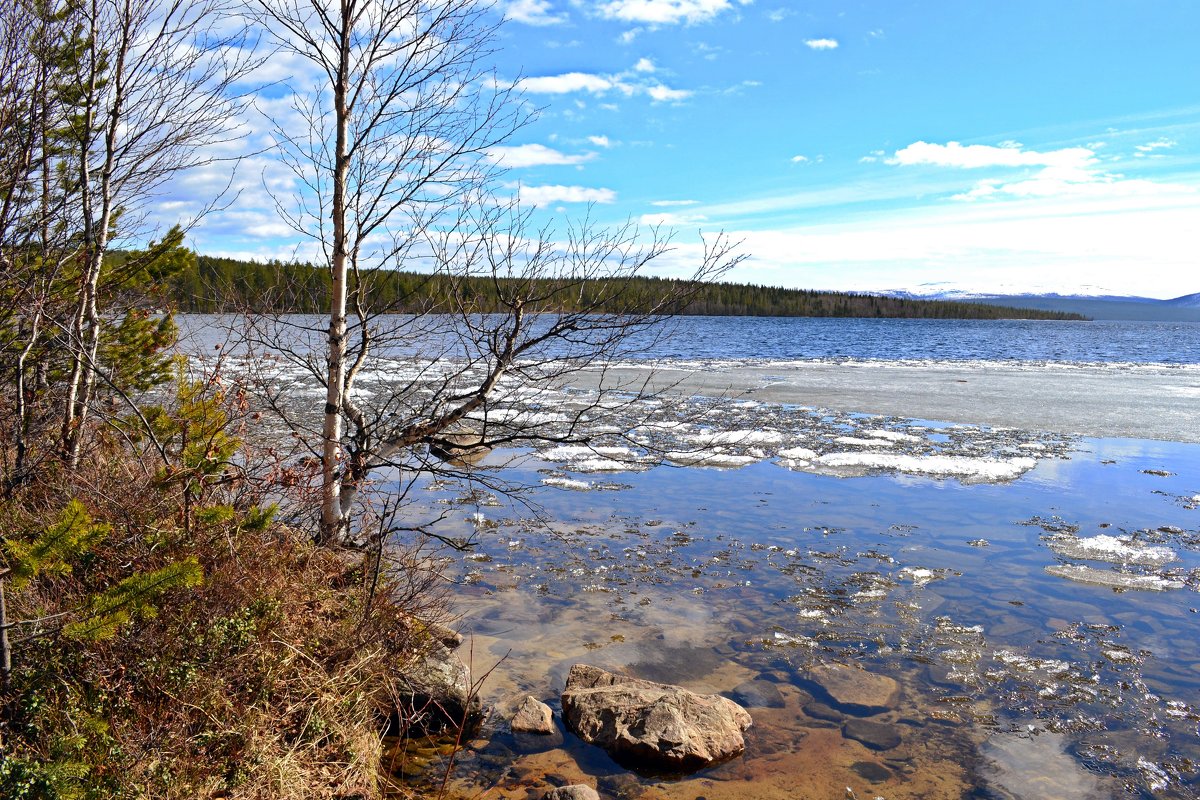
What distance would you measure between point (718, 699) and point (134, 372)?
800 centimetres

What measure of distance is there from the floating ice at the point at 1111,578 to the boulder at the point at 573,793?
6565 mm

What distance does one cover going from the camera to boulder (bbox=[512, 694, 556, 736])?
19.2 feet

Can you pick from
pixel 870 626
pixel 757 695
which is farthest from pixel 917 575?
pixel 757 695

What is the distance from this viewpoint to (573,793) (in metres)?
4.82

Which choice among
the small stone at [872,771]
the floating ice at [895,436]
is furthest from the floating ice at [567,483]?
the small stone at [872,771]

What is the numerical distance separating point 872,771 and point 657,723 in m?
1.43

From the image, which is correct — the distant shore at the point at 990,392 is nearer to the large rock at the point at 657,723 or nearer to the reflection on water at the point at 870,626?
the reflection on water at the point at 870,626

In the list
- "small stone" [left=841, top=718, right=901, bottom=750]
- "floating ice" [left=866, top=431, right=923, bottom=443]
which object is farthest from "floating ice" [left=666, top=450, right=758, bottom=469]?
"small stone" [left=841, top=718, right=901, bottom=750]

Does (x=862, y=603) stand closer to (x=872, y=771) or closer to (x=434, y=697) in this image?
(x=872, y=771)

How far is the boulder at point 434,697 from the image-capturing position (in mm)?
5766

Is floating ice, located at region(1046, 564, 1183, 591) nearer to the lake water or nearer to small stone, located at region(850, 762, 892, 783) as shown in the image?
the lake water

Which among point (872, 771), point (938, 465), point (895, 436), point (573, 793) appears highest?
point (895, 436)

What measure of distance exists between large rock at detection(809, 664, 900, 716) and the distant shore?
10.6 m

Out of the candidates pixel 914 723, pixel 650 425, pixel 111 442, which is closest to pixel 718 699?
pixel 914 723
